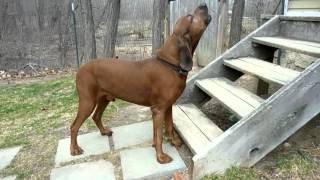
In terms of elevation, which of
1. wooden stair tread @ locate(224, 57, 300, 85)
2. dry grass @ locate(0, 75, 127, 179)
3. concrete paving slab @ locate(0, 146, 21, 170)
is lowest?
concrete paving slab @ locate(0, 146, 21, 170)

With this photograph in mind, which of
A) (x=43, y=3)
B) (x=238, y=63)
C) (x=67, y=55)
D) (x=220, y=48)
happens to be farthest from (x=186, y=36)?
(x=43, y=3)

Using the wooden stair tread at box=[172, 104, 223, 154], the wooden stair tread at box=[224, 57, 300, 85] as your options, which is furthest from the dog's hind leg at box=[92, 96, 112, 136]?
the wooden stair tread at box=[224, 57, 300, 85]

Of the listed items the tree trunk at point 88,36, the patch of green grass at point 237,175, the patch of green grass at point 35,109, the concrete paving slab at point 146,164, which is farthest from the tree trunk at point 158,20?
the patch of green grass at point 237,175

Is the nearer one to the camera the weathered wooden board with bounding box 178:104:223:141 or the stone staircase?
the stone staircase

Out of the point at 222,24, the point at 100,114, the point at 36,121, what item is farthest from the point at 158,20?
the point at 100,114

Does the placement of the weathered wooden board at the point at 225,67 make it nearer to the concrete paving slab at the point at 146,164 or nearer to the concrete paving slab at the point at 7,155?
the concrete paving slab at the point at 146,164

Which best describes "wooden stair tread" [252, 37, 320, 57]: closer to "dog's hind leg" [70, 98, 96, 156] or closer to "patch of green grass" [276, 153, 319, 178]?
"patch of green grass" [276, 153, 319, 178]

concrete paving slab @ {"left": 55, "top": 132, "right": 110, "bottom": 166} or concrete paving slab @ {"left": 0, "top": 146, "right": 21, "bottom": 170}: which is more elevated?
concrete paving slab @ {"left": 55, "top": 132, "right": 110, "bottom": 166}

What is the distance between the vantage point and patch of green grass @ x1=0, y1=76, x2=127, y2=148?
447 cm

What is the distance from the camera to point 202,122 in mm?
3637

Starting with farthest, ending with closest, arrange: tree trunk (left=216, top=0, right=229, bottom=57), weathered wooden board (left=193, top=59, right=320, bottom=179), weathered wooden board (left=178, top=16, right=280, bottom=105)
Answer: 1. tree trunk (left=216, top=0, right=229, bottom=57)
2. weathered wooden board (left=178, top=16, right=280, bottom=105)
3. weathered wooden board (left=193, top=59, right=320, bottom=179)

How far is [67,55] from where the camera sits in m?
9.20

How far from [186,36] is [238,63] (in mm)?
1344

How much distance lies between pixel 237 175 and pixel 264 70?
1407mm
